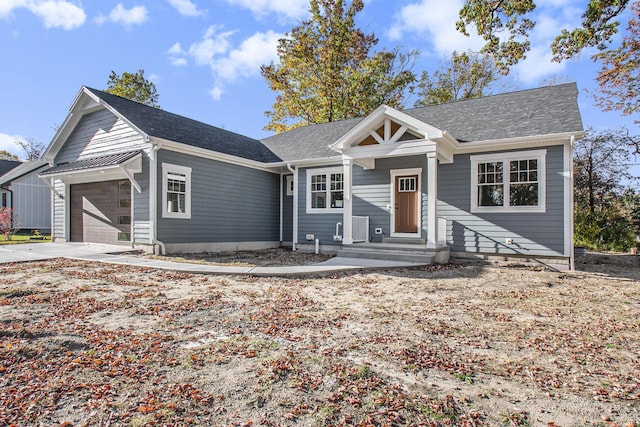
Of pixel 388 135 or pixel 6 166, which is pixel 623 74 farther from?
pixel 6 166

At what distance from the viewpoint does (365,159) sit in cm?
1154

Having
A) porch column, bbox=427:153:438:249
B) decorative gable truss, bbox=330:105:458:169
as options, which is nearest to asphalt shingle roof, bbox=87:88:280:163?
decorative gable truss, bbox=330:105:458:169

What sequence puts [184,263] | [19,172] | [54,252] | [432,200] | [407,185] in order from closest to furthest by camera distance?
[184,263]
[432,200]
[54,252]
[407,185]
[19,172]

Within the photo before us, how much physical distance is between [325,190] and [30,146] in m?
39.7

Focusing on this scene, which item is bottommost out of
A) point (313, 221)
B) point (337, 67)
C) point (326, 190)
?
point (313, 221)

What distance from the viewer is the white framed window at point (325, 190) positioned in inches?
496

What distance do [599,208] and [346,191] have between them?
13220 millimetres

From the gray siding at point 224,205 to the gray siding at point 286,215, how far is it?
1.03ft

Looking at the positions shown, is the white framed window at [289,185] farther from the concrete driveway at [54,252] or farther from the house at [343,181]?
the concrete driveway at [54,252]

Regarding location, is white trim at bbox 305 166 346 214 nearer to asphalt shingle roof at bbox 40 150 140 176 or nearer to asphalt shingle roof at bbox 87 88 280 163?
asphalt shingle roof at bbox 87 88 280 163

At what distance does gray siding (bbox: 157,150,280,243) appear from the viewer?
11.3 m

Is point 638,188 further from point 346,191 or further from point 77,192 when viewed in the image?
point 77,192

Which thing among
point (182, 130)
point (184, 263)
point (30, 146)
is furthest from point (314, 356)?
point (30, 146)

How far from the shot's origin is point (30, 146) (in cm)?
3772
